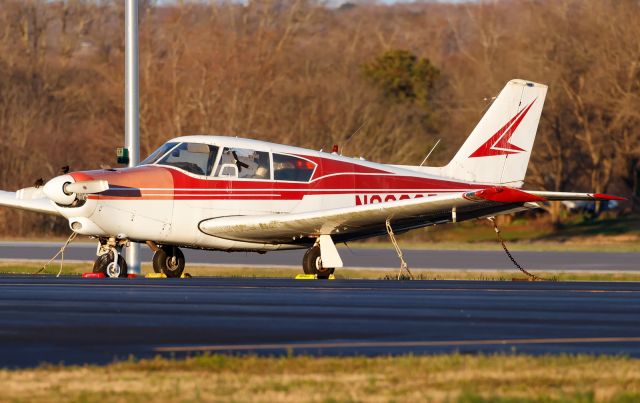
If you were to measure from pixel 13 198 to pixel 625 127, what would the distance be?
4527cm

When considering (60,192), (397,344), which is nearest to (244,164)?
(60,192)

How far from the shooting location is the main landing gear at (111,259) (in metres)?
21.4

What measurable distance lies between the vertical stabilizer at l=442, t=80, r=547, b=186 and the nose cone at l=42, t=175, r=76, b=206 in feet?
22.2

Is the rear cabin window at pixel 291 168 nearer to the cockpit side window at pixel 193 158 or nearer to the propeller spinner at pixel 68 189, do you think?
the cockpit side window at pixel 193 158

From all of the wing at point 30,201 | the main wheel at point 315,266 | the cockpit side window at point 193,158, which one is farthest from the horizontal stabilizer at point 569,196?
the wing at point 30,201

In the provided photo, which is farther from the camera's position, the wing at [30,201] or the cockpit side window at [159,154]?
the wing at [30,201]

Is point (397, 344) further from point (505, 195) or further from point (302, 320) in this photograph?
Answer: point (505, 195)

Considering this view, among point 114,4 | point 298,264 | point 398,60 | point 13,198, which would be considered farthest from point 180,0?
point 13,198

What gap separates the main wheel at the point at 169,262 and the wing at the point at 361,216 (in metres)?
1.27

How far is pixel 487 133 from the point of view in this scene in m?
24.5

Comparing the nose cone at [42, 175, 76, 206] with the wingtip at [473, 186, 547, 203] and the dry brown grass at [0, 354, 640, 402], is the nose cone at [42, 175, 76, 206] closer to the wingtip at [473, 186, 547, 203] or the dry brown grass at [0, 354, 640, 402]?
the wingtip at [473, 186, 547, 203]

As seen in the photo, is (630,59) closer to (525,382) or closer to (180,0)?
(180,0)

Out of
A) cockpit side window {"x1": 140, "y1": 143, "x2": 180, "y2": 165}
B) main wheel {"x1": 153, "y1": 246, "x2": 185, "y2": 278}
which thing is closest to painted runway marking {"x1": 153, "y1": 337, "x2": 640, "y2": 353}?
cockpit side window {"x1": 140, "y1": 143, "x2": 180, "y2": 165}

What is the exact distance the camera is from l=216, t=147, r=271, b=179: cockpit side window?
22234 mm
